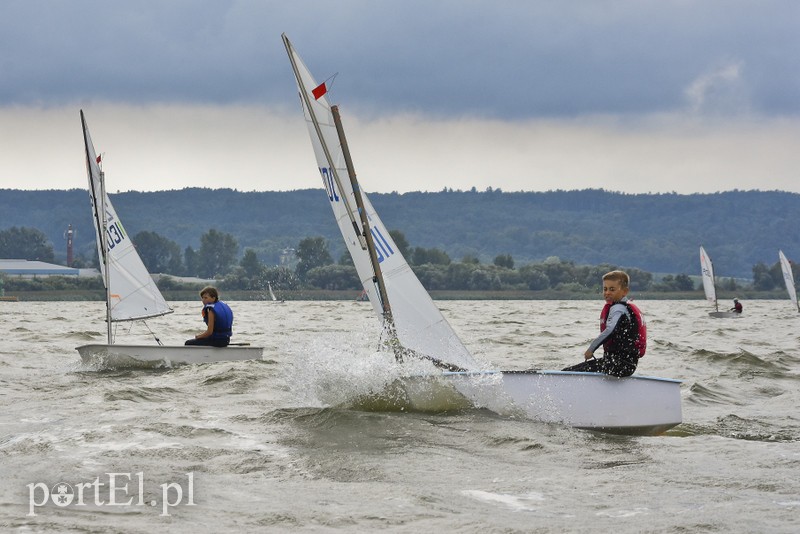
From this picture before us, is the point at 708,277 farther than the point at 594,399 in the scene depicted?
Yes

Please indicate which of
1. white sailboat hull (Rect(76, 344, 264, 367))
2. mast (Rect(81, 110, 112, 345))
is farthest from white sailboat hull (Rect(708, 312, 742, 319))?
white sailboat hull (Rect(76, 344, 264, 367))

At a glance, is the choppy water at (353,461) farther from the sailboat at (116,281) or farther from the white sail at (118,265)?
the white sail at (118,265)

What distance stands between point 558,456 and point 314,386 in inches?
159

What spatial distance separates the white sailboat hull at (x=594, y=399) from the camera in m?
12.1

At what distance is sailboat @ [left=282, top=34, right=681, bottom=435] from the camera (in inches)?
478

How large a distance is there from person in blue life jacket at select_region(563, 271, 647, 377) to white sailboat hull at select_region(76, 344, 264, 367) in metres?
8.96

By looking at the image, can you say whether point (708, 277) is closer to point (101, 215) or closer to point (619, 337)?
point (101, 215)

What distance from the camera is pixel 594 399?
12.1 m

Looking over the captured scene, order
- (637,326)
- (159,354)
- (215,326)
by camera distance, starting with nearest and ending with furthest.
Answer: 1. (637,326)
2. (215,326)
3. (159,354)

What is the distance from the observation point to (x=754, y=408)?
15.6 m

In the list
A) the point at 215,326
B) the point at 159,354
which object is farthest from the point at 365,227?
the point at 159,354

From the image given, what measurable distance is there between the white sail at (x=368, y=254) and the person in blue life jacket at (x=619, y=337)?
2.27m

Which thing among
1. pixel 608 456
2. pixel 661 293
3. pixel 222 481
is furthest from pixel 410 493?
pixel 661 293

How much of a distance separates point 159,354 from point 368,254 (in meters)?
7.74
